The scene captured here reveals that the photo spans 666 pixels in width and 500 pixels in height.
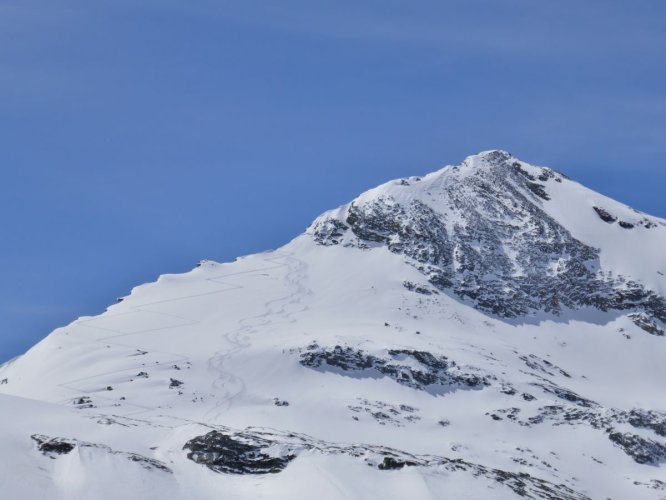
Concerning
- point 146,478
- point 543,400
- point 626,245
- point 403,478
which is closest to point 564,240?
point 626,245

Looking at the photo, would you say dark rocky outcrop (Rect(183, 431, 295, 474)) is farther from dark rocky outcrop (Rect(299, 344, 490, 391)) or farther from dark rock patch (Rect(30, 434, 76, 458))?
dark rocky outcrop (Rect(299, 344, 490, 391))

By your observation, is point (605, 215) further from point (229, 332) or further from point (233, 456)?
point (233, 456)

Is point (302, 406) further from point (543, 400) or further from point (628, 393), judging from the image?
point (628, 393)

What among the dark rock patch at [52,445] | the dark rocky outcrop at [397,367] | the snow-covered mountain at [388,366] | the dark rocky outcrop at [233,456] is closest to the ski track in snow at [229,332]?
the snow-covered mountain at [388,366]

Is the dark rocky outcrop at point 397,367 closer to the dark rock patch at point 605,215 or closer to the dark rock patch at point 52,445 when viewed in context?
the dark rock patch at point 52,445

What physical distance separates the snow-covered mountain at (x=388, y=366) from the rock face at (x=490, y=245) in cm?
33

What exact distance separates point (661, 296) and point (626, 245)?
14107 millimetres

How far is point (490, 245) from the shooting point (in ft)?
569

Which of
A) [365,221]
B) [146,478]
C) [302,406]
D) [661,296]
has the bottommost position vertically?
[146,478]

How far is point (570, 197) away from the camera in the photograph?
636 ft

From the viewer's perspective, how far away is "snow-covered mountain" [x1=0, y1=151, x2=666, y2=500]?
91.5 m

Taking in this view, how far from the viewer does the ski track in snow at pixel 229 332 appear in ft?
402

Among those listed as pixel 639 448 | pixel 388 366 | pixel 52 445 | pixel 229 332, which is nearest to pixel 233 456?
pixel 52 445

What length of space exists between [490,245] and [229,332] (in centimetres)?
4802
